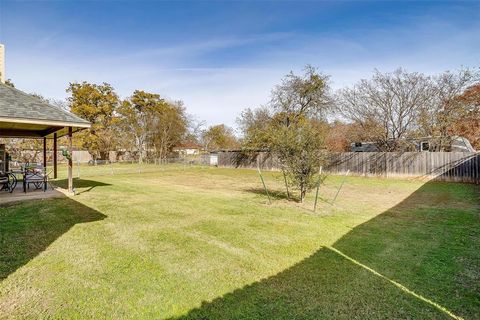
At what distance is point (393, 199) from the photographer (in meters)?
9.32

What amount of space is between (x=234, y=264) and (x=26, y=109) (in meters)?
7.81

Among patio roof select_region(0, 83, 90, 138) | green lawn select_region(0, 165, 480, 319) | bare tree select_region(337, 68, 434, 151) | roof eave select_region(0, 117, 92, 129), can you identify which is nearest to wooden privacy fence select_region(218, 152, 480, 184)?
bare tree select_region(337, 68, 434, 151)

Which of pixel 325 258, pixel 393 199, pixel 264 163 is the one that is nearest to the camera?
pixel 325 258

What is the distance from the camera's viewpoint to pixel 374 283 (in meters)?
3.26

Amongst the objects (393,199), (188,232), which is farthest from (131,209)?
(393,199)

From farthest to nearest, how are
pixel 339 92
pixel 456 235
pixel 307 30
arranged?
pixel 339 92 → pixel 307 30 → pixel 456 235

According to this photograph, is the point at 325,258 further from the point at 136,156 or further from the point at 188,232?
the point at 136,156

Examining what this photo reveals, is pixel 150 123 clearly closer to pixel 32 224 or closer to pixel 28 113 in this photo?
pixel 28 113

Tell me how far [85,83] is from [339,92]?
90.6 feet

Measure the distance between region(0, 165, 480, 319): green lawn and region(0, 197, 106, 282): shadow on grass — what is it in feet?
0.08

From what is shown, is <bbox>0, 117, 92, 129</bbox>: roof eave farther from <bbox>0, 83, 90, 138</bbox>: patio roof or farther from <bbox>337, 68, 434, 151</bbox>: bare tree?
<bbox>337, 68, 434, 151</bbox>: bare tree

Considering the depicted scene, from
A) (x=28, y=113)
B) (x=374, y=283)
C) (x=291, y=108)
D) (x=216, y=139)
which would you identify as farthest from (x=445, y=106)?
(x=216, y=139)

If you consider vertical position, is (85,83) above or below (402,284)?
above

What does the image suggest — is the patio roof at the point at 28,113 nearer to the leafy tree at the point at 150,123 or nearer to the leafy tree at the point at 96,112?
the leafy tree at the point at 96,112
